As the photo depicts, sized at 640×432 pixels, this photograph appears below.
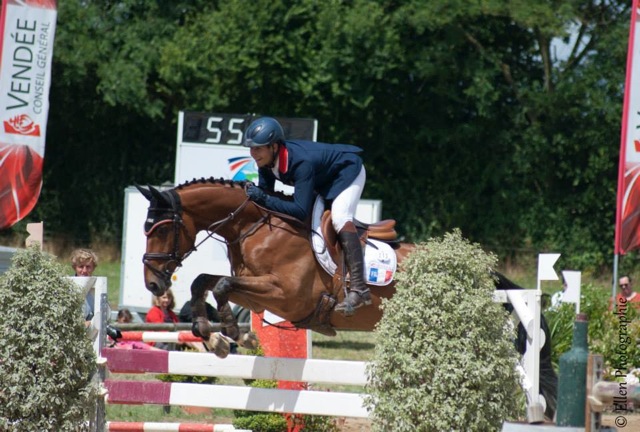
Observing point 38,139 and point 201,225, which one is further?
point 38,139

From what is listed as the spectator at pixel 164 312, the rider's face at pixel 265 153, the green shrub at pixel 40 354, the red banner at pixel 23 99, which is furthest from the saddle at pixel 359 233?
the red banner at pixel 23 99

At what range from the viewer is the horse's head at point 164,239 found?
607cm

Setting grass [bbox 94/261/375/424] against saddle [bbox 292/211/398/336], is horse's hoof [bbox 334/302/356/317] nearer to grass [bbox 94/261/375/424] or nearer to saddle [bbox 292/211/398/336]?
saddle [bbox 292/211/398/336]

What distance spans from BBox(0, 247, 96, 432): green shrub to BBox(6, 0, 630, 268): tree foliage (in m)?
13.8

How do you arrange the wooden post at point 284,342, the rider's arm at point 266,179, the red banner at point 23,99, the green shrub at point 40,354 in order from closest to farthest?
the green shrub at point 40,354 < the rider's arm at point 266,179 < the wooden post at point 284,342 < the red banner at point 23,99

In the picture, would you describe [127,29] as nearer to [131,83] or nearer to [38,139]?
[131,83]

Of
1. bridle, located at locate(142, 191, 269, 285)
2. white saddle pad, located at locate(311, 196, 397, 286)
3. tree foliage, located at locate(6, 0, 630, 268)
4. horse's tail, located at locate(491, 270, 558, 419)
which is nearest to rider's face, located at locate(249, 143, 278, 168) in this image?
bridle, located at locate(142, 191, 269, 285)

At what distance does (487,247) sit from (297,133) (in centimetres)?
687

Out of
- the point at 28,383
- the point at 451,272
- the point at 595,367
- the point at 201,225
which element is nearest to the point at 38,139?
the point at 201,225

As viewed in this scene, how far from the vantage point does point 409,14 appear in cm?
1862

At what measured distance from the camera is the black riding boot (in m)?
6.11

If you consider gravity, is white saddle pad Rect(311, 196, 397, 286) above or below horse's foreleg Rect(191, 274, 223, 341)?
above

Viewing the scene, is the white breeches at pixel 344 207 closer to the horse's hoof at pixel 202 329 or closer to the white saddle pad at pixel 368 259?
the white saddle pad at pixel 368 259

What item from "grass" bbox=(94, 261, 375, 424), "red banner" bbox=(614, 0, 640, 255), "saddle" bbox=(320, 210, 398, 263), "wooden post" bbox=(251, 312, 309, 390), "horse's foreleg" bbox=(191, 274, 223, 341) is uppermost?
"red banner" bbox=(614, 0, 640, 255)
